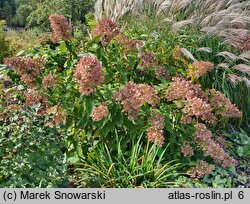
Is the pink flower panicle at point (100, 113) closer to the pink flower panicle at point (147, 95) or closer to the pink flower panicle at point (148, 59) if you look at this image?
the pink flower panicle at point (147, 95)

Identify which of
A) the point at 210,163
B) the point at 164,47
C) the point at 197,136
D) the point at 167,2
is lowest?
the point at 210,163

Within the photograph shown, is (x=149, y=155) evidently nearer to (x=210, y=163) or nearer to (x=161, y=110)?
(x=161, y=110)

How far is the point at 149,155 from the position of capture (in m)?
2.64

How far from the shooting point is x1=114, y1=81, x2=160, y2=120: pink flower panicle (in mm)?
2369

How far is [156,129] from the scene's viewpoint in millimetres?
2445

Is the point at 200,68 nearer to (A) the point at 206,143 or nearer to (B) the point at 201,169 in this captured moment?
(A) the point at 206,143

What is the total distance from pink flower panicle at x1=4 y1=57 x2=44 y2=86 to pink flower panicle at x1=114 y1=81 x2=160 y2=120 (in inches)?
21.4

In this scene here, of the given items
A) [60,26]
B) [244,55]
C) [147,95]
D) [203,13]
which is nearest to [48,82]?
[60,26]

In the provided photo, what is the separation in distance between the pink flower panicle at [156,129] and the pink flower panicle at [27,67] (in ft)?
2.68

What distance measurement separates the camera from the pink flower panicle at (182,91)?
256cm

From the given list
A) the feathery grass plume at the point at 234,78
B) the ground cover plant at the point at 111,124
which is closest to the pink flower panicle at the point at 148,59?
the ground cover plant at the point at 111,124

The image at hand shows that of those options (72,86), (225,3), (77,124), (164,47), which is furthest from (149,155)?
(225,3)

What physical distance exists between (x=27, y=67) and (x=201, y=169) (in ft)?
4.49

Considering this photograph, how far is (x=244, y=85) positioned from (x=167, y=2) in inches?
43.0
